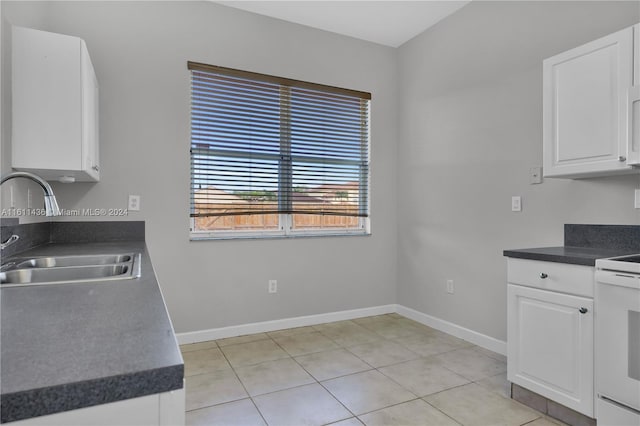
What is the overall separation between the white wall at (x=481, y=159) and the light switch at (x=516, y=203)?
0.10 feet

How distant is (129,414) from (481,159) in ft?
9.96

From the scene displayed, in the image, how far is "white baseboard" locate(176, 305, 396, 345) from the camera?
10.1ft

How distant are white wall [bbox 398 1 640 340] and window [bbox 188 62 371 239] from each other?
0.57 metres

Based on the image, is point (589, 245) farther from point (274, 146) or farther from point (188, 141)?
point (188, 141)

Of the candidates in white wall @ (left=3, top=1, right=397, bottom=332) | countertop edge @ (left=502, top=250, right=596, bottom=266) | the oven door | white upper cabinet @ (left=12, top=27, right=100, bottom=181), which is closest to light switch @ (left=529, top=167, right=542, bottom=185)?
countertop edge @ (left=502, top=250, right=596, bottom=266)

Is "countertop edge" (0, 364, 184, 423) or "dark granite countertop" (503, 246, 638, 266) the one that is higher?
"dark granite countertop" (503, 246, 638, 266)

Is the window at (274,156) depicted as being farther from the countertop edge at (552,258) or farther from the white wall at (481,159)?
the countertop edge at (552,258)

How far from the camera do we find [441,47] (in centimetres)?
343

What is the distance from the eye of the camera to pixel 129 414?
0.55m

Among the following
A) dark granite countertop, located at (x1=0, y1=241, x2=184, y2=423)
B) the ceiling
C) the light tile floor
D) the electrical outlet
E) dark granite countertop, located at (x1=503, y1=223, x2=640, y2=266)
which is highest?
the ceiling

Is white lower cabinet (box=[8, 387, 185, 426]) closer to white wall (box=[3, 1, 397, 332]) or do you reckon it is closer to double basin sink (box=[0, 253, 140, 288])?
double basin sink (box=[0, 253, 140, 288])

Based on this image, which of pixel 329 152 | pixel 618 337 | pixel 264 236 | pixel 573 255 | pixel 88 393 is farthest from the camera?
pixel 329 152

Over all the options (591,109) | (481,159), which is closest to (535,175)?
(481,159)

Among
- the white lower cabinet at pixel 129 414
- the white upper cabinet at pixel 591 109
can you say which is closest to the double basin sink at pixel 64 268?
the white lower cabinet at pixel 129 414
